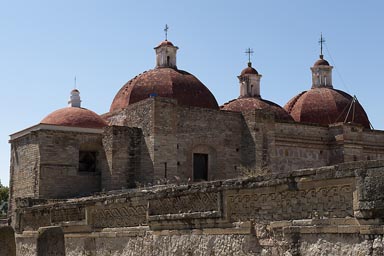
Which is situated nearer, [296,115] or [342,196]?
[342,196]

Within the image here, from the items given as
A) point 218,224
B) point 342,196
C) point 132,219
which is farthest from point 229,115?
point 342,196

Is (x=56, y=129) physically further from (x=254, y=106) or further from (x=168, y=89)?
(x=254, y=106)

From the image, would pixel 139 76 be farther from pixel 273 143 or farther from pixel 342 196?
pixel 342 196

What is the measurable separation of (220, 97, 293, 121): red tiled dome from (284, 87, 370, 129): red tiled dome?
1.75 metres

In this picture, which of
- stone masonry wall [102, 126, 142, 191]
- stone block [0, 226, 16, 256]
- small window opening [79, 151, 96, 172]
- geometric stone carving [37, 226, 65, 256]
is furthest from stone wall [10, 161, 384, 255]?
small window opening [79, 151, 96, 172]

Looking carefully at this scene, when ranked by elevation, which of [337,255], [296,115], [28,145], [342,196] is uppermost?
[296,115]

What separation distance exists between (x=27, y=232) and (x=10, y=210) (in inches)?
366

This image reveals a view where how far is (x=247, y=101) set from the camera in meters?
28.9

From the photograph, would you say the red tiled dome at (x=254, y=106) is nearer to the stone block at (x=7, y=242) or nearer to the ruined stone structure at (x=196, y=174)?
the ruined stone structure at (x=196, y=174)

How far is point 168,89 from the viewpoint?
25312 millimetres

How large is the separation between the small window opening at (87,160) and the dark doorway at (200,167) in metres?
4.00

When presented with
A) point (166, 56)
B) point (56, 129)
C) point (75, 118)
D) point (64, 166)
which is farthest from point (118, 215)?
point (166, 56)

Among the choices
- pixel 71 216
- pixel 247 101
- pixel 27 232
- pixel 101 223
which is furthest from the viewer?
pixel 247 101

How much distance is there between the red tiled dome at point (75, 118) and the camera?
2310cm
